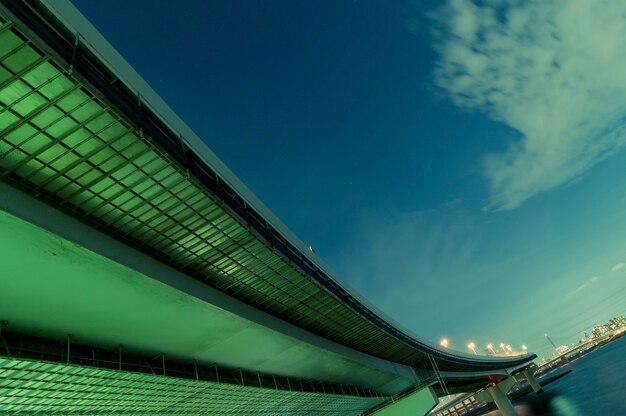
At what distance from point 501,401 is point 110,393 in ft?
294

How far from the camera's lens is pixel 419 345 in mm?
40812

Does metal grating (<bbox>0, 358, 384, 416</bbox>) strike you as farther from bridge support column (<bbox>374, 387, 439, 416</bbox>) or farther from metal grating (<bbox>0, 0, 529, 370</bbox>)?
bridge support column (<bbox>374, 387, 439, 416</bbox>)

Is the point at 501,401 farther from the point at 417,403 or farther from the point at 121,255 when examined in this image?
the point at 121,255

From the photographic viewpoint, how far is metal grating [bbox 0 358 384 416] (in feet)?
48.4

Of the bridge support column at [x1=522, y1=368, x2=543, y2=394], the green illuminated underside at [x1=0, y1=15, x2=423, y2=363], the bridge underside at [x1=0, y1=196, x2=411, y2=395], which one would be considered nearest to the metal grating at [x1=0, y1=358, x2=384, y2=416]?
the bridge underside at [x1=0, y1=196, x2=411, y2=395]

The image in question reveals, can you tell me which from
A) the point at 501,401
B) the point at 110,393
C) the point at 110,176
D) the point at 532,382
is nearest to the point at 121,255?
the point at 110,176

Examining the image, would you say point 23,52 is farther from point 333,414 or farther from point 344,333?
point 333,414

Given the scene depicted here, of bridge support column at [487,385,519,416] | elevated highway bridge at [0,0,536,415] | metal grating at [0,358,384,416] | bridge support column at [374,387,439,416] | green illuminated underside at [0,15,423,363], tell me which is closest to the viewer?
green illuminated underside at [0,15,423,363]

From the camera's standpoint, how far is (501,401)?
8031 cm

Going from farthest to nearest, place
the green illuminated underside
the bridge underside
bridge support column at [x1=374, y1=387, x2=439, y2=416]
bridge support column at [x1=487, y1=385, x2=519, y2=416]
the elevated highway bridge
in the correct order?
bridge support column at [x1=487, y1=385, x2=519, y2=416]
bridge support column at [x1=374, y1=387, x2=439, y2=416]
the bridge underside
the elevated highway bridge
the green illuminated underside

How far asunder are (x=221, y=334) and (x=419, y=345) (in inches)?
1194

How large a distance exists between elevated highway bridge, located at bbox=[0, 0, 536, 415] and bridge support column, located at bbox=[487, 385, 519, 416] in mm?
74275

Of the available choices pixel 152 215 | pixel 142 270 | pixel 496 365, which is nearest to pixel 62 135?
pixel 152 215

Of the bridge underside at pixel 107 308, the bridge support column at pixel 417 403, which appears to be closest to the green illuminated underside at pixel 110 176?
the bridge underside at pixel 107 308
